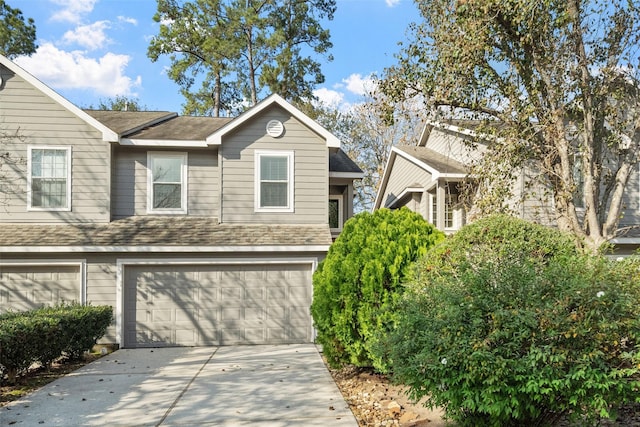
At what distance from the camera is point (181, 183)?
35.5 feet

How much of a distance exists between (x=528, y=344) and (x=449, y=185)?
9.85 meters

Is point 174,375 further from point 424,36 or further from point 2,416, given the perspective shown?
point 424,36

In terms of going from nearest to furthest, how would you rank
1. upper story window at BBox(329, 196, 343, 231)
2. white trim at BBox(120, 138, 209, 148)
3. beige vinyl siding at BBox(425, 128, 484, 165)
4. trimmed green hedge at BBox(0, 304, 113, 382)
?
trimmed green hedge at BBox(0, 304, 113, 382), white trim at BBox(120, 138, 209, 148), beige vinyl siding at BBox(425, 128, 484, 165), upper story window at BBox(329, 196, 343, 231)

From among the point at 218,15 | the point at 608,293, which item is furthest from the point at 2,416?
the point at 218,15

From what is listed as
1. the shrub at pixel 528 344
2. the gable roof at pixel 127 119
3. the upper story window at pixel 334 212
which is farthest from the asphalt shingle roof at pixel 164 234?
the shrub at pixel 528 344

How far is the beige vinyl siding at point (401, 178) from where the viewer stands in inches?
554

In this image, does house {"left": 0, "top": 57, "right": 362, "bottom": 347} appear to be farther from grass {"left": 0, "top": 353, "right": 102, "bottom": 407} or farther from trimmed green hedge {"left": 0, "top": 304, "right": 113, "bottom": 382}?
grass {"left": 0, "top": 353, "right": 102, "bottom": 407}

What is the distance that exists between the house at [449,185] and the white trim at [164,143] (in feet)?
18.5

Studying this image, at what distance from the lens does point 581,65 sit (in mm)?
9047

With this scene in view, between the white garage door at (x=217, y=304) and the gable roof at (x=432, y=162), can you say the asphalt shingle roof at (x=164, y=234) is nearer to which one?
the white garage door at (x=217, y=304)

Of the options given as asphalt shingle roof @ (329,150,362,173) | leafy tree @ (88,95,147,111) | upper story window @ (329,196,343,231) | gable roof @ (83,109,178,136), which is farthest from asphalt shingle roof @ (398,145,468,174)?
leafy tree @ (88,95,147,111)

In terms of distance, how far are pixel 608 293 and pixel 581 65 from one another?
23.6ft

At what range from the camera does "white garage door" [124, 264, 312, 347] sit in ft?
32.4

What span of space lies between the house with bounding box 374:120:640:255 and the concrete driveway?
576 centimetres
